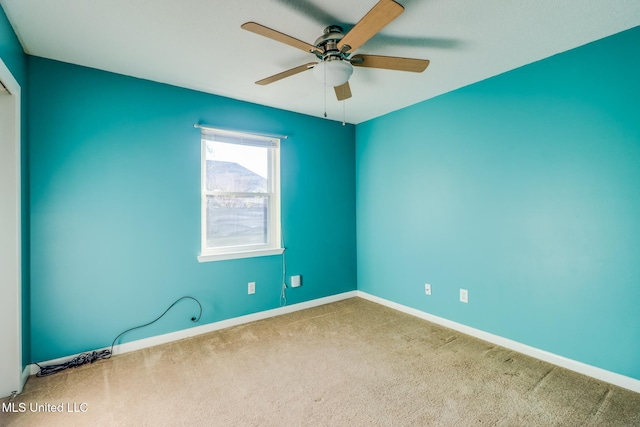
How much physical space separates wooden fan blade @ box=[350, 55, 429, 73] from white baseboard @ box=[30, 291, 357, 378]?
263 centimetres

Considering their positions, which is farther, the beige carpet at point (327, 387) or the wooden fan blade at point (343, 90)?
the wooden fan blade at point (343, 90)

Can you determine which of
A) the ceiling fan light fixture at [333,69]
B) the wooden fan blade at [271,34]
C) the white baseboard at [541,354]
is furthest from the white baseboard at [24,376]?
the white baseboard at [541,354]

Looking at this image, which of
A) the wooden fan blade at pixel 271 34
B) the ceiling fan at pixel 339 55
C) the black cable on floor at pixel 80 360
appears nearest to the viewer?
the wooden fan blade at pixel 271 34

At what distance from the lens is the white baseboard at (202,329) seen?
233 cm

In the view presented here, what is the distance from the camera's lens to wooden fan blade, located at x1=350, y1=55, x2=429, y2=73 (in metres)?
1.90

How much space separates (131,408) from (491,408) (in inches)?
86.2

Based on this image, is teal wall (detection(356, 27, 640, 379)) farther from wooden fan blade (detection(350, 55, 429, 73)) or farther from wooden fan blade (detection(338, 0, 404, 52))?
wooden fan blade (detection(338, 0, 404, 52))

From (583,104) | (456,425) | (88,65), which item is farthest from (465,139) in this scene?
(88,65)

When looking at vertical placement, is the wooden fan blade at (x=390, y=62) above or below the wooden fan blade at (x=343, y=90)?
above

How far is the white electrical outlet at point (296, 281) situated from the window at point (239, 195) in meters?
0.39

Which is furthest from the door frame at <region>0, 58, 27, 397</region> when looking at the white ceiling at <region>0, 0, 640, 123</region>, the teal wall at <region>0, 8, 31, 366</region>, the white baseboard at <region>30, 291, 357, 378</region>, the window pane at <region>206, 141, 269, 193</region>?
the window pane at <region>206, 141, 269, 193</region>

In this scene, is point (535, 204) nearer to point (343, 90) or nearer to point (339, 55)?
point (343, 90)

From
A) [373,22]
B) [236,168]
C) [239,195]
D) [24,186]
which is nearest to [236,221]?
[239,195]

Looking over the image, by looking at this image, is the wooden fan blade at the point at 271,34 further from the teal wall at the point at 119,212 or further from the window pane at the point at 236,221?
the window pane at the point at 236,221
